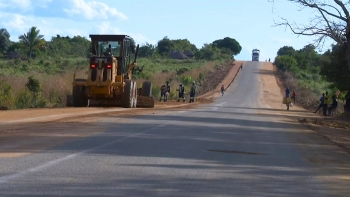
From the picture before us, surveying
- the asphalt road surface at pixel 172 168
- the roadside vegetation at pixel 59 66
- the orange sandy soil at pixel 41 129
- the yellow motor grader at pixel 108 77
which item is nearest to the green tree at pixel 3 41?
the roadside vegetation at pixel 59 66

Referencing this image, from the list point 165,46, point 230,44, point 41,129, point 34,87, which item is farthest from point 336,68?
point 230,44

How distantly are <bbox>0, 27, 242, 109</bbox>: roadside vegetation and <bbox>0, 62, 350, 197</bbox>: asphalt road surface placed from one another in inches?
680

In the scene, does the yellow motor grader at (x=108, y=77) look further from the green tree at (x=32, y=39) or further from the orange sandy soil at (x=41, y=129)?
the green tree at (x=32, y=39)

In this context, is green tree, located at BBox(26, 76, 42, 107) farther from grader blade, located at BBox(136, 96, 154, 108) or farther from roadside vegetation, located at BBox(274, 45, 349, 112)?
roadside vegetation, located at BBox(274, 45, 349, 112)

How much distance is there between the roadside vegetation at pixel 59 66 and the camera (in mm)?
35594

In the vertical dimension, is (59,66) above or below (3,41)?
below

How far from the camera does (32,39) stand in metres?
99.7

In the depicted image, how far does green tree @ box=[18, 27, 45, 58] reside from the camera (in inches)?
3811

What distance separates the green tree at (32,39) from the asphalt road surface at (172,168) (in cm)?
8027

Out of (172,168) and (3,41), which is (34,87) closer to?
(172,168)

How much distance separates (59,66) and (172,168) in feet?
224

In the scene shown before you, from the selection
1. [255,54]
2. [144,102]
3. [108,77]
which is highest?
[255,54]

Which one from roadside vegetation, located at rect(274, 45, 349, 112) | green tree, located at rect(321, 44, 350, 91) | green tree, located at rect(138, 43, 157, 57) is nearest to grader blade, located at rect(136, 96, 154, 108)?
roadside vegetation, located at rect(274, 45, 349, 112)

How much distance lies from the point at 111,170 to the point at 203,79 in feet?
254
